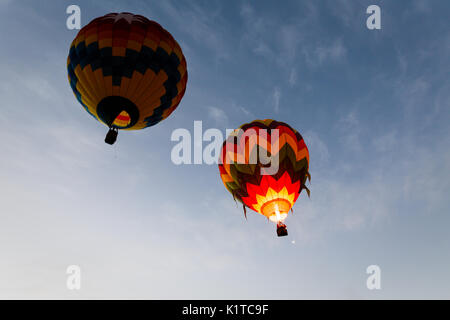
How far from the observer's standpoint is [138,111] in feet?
30.2

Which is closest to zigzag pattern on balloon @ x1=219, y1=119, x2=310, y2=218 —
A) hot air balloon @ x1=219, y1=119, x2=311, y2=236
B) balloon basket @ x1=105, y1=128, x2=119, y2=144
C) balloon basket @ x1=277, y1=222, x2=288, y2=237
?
hot air balloon @ x1=219, y1=119, x2=311, y2=236

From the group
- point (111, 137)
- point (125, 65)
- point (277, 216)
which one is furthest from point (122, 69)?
point (277, 216)

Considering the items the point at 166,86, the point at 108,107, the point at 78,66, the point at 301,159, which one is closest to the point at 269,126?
the point at 301,159

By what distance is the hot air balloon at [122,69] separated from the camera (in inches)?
343

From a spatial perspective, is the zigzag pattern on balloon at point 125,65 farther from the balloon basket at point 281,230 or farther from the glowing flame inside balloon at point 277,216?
the balloon basket at point 281,230

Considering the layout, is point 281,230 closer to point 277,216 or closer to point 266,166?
point 277,216

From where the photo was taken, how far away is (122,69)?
867cm

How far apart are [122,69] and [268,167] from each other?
243 inches

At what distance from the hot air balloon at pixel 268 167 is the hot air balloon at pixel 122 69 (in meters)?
3.57

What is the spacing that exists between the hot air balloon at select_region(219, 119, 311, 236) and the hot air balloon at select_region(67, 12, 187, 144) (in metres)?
3.57

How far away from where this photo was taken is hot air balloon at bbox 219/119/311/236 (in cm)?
1024

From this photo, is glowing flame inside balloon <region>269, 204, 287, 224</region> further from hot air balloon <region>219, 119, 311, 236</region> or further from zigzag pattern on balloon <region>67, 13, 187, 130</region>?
zigzag pattern on balloon <region>67, 13, 187, 130</region>
